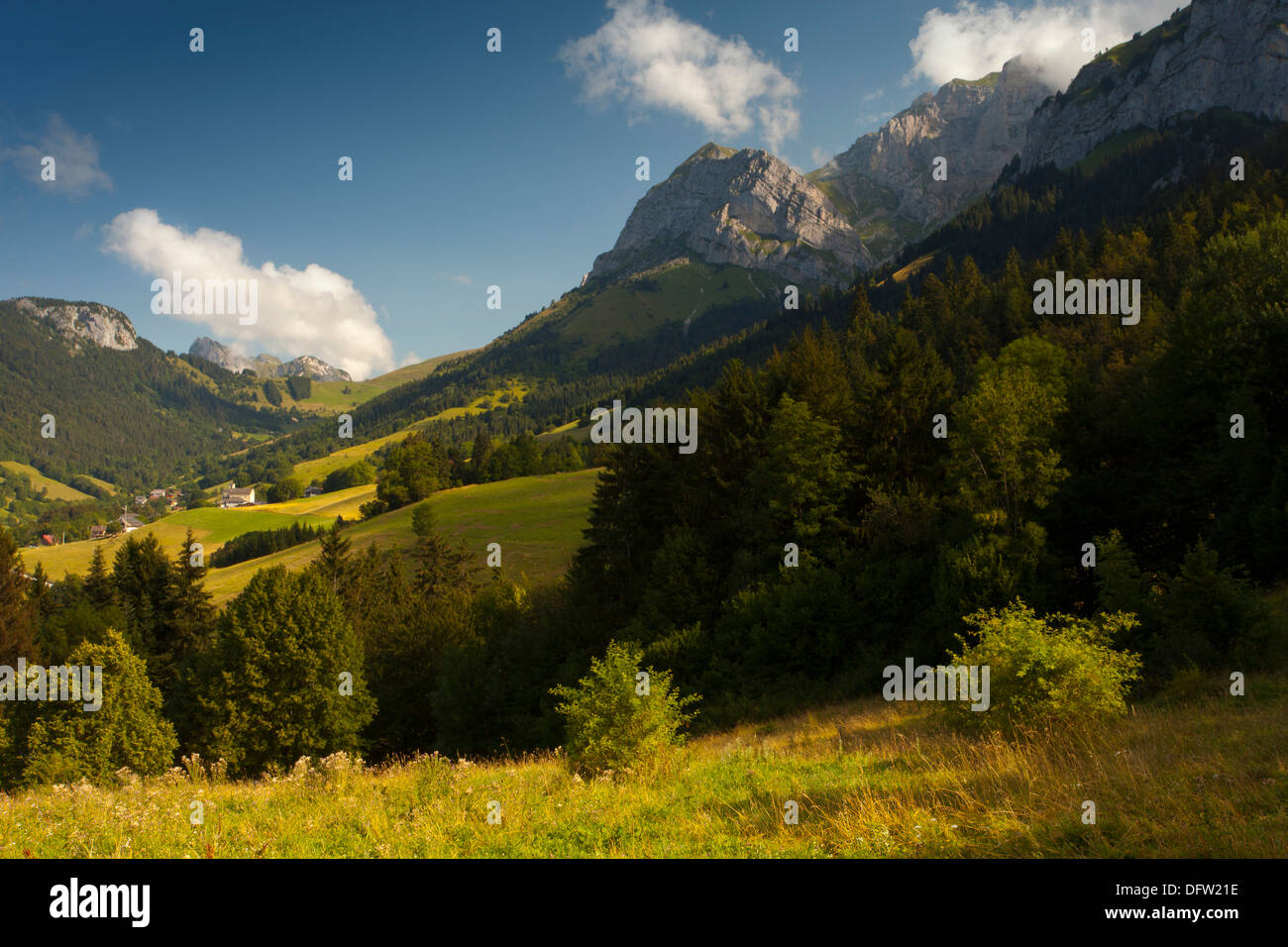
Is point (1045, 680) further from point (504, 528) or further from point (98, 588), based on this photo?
point (504, 528)

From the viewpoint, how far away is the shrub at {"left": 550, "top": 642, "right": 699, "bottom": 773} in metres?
14.2

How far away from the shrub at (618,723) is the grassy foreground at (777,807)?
0.93m

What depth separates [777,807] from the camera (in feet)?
30.9

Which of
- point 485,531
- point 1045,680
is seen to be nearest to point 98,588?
point 485,531

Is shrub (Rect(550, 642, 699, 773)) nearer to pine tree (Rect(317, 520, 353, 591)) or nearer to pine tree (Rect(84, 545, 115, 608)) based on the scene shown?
pine tree (Rect(84, 545, 115, 608))

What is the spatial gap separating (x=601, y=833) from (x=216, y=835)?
554cm

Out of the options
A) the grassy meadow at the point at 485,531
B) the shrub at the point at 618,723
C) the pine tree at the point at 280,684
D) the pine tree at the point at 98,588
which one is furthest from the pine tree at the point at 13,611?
the shrub at the point at 618,723

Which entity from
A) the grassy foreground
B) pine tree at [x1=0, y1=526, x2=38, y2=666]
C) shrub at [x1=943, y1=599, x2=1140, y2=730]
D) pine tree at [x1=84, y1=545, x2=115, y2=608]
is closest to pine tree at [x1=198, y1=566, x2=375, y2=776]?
pine tree at [x1=0, y1=526, x2=38, y2=666]

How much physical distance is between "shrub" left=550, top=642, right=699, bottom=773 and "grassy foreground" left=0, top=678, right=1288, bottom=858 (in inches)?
36.8

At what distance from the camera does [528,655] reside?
135 ft

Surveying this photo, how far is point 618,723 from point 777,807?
6.52 m
